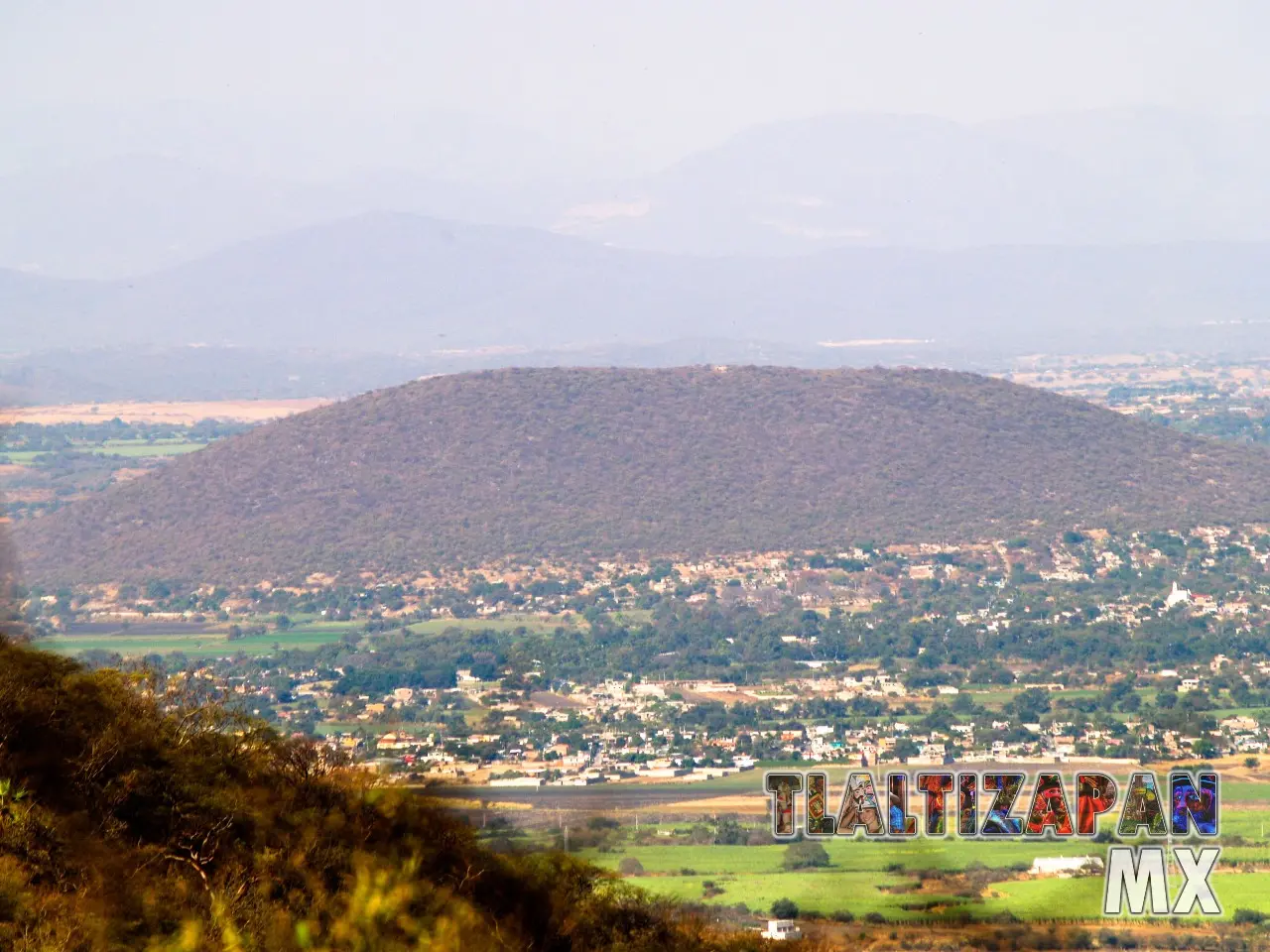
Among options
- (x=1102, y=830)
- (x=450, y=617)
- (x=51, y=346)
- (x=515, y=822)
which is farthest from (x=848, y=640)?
(x=51, y=346)

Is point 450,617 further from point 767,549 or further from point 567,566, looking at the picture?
point 767,549

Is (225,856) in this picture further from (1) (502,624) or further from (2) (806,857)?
(1) (502,624)

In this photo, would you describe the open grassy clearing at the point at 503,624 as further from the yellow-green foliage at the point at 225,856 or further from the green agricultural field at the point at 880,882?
the yellow-green foliage at the point at 225,856

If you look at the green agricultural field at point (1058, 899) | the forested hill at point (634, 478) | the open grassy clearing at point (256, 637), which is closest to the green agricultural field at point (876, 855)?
the green agricultural field at point (1058, 899)

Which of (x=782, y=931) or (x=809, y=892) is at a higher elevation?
(x=782, y=931)

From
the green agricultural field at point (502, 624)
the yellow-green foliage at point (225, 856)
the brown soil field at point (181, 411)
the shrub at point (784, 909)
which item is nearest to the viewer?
the yellow-green foliage at point (225, 856)

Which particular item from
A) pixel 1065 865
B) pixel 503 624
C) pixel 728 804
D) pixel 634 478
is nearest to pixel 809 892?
pixel 1065 865

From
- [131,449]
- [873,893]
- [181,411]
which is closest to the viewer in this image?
[873,893]
